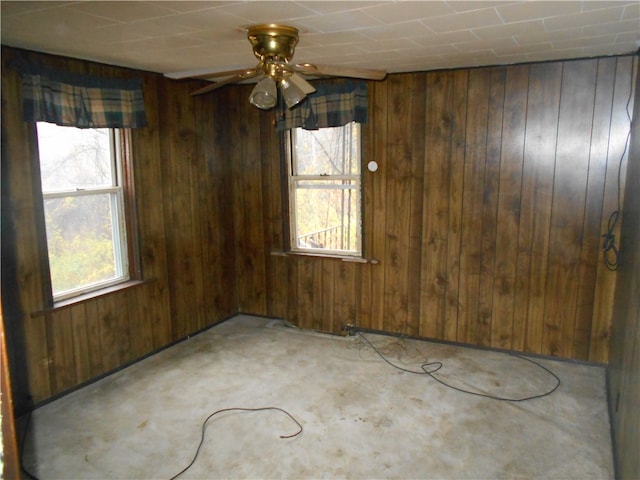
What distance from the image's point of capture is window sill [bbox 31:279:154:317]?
3265 mm

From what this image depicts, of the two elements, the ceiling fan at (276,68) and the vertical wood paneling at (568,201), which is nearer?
the ceiling fan at (276,68)

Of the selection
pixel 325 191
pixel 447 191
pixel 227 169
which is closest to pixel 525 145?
pixel 447 191

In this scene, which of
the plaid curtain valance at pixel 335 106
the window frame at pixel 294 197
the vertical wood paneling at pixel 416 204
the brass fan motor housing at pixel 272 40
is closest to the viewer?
the brass fan motor housing at pixel 272 40

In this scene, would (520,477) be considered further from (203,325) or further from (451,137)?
(203,325)

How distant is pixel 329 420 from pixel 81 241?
2.19 meters

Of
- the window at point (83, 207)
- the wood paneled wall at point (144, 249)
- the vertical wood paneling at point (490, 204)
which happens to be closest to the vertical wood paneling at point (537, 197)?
the vertical wood paneling at point (490, 204)

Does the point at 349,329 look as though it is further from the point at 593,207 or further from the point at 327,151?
the point at 593,207

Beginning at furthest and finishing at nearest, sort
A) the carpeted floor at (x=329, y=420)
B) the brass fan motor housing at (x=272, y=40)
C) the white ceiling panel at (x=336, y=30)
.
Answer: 1. the carpeted floor at (x=329, y=420)
2. the brass fan motor housing at (x=272, y=40)
3. the white ceiling panel at (x=336, y=30)

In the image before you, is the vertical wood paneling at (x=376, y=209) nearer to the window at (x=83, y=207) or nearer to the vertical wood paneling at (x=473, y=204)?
the vertical wood paneling at (x=473, y=204)

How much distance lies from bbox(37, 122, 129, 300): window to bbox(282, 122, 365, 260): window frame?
4.96 ft

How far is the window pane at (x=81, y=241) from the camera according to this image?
3.36 m

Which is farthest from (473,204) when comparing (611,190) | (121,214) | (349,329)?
(121,214)

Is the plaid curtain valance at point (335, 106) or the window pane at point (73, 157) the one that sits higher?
the plaid curtain valance at point (335, 106)

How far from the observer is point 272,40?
251cm
